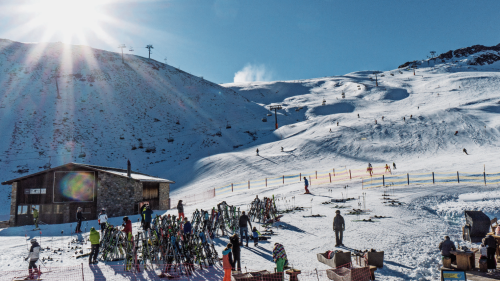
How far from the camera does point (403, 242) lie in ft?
47.0

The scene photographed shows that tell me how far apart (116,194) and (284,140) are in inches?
1431

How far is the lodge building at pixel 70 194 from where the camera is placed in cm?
2764

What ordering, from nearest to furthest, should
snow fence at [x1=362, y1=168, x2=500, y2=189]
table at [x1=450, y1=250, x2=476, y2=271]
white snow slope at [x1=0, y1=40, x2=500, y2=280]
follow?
table at [x1=450, y1=250, x2=476, y2=271] < white snow slope at [x1=0, y1=40, x2=500, y2=280] < snow fence at [x1=362, y1=168, x2=500, y2=189]

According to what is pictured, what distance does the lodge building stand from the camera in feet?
90.7

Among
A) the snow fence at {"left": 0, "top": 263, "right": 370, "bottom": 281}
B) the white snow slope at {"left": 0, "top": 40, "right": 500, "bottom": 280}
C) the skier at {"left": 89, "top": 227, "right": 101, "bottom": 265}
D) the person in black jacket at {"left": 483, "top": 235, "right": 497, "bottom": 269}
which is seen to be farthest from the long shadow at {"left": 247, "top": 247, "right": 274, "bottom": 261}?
the person in black jacket at {"left": 483, "top": 235, "right": 497, "bottom": 269}

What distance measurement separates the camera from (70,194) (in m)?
28.1

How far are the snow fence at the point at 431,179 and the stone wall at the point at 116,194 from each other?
21.7 m

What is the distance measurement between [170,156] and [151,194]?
29.5 meters

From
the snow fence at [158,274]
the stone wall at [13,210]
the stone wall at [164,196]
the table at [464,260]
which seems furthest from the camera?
the stone wall at [164,196]

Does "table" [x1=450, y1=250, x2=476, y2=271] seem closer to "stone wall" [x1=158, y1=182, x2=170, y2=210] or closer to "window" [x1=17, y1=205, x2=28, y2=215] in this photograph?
"stone wall" [x1=158, y1=182, x2=170, y2=210]

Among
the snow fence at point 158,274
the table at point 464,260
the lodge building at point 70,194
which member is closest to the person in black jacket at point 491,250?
the table at point 464,260

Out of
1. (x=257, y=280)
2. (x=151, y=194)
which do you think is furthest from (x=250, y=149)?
(x=257, y=280)

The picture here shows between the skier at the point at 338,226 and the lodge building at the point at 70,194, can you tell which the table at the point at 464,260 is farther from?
the lodge building at the point at 70,194

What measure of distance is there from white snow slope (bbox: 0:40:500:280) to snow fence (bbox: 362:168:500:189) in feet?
5.30
